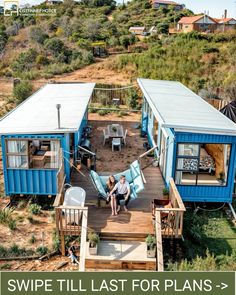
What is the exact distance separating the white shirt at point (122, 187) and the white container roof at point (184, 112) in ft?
6.25

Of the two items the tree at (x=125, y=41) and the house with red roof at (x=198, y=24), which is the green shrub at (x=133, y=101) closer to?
the tree at (x=125, y=41)

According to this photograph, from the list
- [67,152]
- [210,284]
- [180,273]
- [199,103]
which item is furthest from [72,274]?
[199,103]

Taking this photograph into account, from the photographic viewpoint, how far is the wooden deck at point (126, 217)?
9125 mm

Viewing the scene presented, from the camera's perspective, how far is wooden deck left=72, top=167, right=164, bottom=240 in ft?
29.9

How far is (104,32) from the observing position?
5247 centimetres

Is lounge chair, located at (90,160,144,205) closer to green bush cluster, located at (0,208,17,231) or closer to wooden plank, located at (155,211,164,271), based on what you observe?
wooden plank, located at (155,211,164,271)

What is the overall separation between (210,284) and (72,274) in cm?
217

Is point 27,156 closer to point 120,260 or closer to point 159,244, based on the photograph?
point 120,260

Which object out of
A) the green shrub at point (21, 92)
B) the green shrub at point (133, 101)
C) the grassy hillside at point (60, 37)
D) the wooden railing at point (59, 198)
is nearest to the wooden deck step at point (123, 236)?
the wooden railing at point (59, 198)

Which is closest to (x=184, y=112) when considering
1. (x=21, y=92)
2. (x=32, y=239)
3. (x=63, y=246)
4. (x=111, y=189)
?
(x=111, y=189)

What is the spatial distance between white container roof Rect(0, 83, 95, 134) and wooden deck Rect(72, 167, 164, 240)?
1.97 m

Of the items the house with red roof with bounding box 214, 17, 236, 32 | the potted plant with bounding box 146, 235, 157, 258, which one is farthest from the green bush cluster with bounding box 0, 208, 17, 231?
the house with red roof with bounding box 214, 17, 236, 32

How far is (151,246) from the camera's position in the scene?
8.52 m

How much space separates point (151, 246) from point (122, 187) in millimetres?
2022
